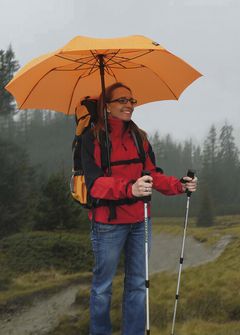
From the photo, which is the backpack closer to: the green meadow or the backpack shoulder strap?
the backpack shoulder strap

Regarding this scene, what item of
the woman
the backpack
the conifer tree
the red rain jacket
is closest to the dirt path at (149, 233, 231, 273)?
the conifer tree

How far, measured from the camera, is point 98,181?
329cm

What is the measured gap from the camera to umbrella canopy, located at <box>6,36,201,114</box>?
3.96 m

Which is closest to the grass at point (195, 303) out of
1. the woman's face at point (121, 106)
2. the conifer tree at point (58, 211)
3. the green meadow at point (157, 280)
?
the green meadow at point (157, 280)

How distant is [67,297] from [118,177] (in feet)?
27.3

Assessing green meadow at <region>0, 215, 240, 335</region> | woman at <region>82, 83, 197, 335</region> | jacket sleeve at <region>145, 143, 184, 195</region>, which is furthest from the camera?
green meadow at <region>0, 215, 240, 335</region>

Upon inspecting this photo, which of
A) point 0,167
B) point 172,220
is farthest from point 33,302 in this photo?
point 0,167

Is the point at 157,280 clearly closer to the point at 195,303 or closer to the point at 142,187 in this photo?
the point at 195,303

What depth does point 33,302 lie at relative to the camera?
11.2m

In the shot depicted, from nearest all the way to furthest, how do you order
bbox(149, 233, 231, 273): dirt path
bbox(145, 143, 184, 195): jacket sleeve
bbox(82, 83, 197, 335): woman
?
bbox(82, 83, 197, 335): woman
bbox(145, 143, 184, 195): jacket sleeve
bbox(149, 233, 231, 273): dirt path

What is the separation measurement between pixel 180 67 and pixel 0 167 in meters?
27.0

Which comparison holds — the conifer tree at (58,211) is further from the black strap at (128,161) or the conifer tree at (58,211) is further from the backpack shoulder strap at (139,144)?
the black strap at (128,161)

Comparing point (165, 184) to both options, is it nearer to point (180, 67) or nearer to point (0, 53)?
point (180, 67)

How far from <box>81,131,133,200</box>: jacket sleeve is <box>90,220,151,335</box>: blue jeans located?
36 cm
